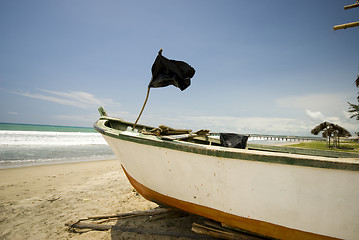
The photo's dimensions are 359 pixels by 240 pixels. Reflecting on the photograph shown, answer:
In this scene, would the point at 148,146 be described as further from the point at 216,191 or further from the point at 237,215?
the point at 237,215

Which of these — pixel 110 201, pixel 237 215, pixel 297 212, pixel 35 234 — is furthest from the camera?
pixel 110 201

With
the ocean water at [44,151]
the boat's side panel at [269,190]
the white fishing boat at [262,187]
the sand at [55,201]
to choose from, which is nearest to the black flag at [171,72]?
the white fishing boat at [262,187]

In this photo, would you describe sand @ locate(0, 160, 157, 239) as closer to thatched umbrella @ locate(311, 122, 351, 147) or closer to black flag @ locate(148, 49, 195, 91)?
black flag @ locate(148, 49, 195, 91)

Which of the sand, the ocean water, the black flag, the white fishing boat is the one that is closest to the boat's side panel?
the white fishing boat

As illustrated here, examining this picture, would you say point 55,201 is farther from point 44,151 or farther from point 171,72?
point 44,151

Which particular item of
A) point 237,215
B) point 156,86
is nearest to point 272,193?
point 237,215

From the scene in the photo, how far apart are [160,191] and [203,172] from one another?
102 centimetres

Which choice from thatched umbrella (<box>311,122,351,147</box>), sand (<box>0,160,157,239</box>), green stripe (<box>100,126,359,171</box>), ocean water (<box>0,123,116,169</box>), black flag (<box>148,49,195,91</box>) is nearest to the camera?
green stripe (<box>100,126,359,171</box>)

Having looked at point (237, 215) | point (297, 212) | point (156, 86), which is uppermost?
point (156, 86)

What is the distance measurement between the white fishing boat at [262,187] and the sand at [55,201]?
1.91 metres

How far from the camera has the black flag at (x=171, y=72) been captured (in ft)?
9.43

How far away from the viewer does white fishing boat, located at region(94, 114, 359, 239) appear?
69.9 inches

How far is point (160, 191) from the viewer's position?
2783 mm

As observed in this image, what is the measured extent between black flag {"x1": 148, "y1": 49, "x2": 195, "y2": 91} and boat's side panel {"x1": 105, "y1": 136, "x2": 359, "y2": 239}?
125cm
